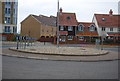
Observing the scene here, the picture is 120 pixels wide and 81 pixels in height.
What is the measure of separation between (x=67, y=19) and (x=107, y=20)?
11889 millimetres

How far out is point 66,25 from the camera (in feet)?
164

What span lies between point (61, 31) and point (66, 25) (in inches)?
82.6

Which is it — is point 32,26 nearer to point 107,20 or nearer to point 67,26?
point 67,26

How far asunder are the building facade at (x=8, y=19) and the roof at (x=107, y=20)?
78.5 feet

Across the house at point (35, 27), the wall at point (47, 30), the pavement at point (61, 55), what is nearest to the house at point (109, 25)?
the house at point (35, 27)

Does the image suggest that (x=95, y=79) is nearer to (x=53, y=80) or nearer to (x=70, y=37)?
(x=53, y=80)

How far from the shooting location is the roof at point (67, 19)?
50.5 m

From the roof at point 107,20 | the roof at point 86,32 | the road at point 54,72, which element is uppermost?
the roof at point 107,20

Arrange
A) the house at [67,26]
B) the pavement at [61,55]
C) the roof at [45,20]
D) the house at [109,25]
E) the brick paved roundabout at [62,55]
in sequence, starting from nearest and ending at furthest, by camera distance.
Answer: the brick paved roundabout at [62,55], the pavement at [61,55], the house at [67,26], the house at [109,25], the roof at [45,20]

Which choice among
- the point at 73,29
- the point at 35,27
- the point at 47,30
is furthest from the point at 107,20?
the point at 35,27

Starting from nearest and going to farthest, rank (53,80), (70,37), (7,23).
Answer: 1. (53,80)
2. (70,37)
3. (7,23)

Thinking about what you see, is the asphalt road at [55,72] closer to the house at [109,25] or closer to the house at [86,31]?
the house at [86,31]

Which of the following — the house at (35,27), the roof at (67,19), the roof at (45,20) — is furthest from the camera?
the roof at (45,20)

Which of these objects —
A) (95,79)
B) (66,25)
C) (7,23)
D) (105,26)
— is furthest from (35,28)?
(95,79)
